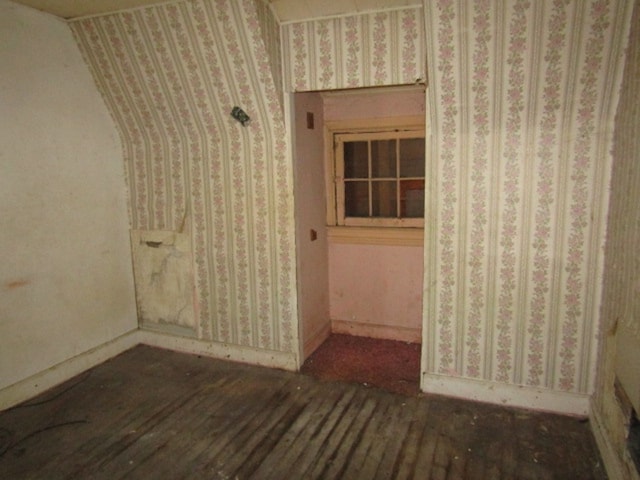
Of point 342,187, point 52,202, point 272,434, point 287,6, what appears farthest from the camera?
point 342,187

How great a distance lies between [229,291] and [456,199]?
172cm

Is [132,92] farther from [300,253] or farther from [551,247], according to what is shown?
[551,247]

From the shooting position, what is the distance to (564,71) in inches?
86.3

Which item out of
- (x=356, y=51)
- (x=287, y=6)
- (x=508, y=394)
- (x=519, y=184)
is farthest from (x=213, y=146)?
(x=508, y=394)

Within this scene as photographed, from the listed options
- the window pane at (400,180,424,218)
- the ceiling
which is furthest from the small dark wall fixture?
the window pane at (400,180,424,218)

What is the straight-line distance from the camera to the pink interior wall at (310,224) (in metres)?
3.06

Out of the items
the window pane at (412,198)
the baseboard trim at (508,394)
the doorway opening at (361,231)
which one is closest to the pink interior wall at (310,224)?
the doorway opening at (361,231)

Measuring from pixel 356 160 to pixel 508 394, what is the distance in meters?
2.05

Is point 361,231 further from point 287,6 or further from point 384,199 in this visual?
point 287,6

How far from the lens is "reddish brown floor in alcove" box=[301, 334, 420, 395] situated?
9.80ft

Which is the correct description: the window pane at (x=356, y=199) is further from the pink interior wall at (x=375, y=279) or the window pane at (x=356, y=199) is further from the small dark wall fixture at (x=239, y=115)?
the small dark wall fixture at (x=239, y=115)

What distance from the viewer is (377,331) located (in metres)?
3.74

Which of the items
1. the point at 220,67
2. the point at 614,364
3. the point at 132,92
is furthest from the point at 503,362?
the point at 132,92

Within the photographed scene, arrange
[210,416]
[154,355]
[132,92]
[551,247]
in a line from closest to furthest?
[551,247]
[210,416]
[132,92]
[154,355]
